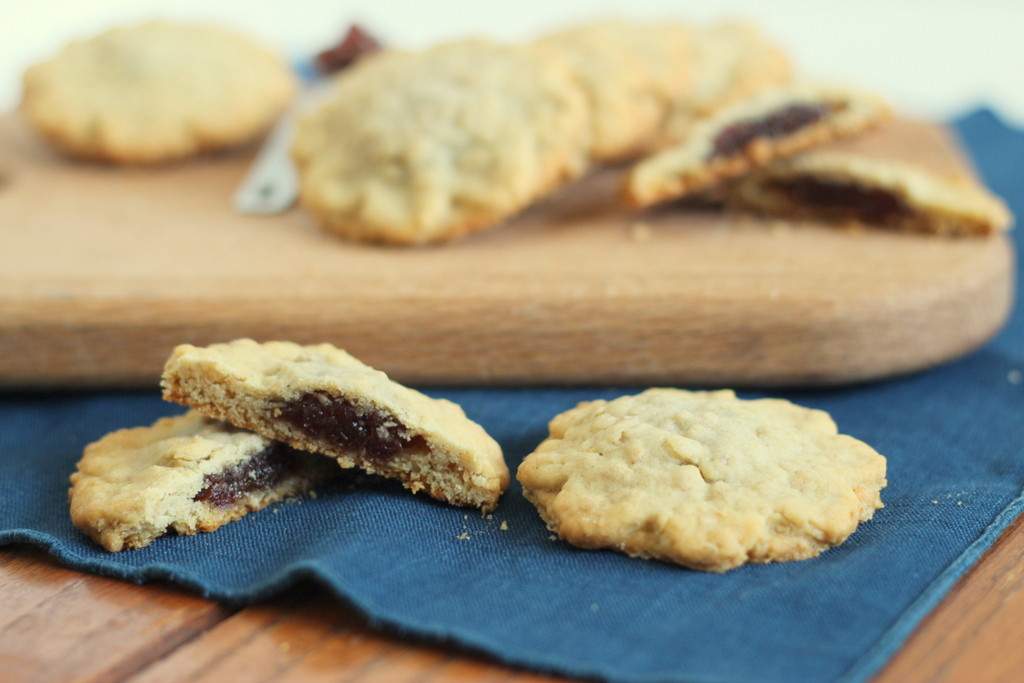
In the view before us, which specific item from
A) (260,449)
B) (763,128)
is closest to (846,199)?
(763,128)

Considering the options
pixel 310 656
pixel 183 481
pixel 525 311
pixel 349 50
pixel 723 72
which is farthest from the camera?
pixel 349 50

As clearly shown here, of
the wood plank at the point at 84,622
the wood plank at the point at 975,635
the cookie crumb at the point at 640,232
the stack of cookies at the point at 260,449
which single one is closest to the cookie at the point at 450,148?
the cookie crumb at the point at 640,232

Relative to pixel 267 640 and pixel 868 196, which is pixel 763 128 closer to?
pixel 868 196

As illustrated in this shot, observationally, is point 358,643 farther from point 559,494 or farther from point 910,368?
Answer: point 910,368

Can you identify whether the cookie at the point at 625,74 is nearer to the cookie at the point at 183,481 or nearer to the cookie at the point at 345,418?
the cookie at the point at 345,418

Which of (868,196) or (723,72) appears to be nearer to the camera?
(868,196)

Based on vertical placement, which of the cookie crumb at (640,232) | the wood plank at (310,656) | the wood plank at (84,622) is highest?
the cookie crumb at (640,232)

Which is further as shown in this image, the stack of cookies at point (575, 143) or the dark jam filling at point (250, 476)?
the stack of cookies at point (575, 143)
